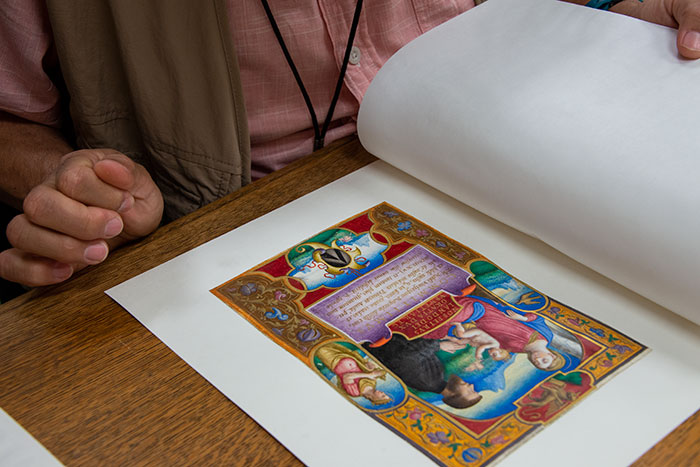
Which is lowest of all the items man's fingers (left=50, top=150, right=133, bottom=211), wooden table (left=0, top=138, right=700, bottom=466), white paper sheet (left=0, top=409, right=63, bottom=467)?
white paper sheet (left=0, top=409, right=63, bottom=467)

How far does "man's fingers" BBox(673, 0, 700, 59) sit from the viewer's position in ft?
1.57

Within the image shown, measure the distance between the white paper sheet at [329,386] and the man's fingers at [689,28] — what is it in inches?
7.0

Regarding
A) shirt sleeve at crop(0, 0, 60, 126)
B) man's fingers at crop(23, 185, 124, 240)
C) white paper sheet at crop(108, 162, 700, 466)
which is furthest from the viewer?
shirt sleeve at crop(0, 0, 60, 126)

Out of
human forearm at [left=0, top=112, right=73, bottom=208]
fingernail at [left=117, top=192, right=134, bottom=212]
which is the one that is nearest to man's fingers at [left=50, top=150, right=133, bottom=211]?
fingernail at [left=117, top=192, right=134, bottom=212]

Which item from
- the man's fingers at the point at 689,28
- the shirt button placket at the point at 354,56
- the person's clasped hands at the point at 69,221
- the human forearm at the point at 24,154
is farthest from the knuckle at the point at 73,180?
the man's fingers at the point at 689,28

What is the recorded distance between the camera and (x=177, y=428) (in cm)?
38

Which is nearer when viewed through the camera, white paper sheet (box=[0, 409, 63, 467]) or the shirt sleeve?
white paper sheet (box=[0, 409, 63, 467])

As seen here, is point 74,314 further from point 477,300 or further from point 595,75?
point 595,75

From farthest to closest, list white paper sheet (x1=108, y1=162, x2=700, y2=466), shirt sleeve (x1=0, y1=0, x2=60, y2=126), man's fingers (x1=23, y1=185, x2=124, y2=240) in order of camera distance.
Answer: shirt sleeve (x1=0, y1=0, x2=60, y2=126), man's fingers (x1=23, y1=185, x2=124, y2=240), white paper sheet (x1=108, y1=162, x2=700, y2=466)

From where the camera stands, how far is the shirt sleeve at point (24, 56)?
60 cm

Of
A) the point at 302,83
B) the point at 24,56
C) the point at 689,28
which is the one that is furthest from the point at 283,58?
the point at 689,28

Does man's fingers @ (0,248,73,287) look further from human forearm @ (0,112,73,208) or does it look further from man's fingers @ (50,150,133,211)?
human forearm @ (0,112,73,208)

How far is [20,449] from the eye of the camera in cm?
38

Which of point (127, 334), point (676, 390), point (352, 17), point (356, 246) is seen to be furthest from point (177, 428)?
point (352, 17)
